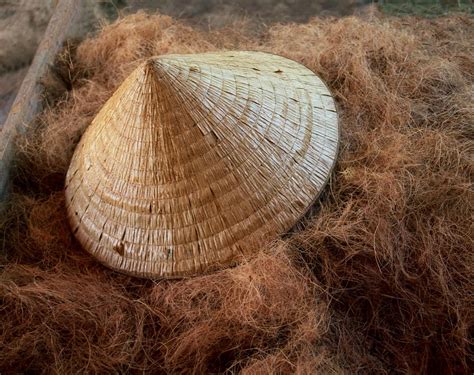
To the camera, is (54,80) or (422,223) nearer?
(422,223)

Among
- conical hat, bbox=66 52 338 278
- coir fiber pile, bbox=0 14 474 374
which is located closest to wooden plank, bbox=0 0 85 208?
coir fiber pile, bbox=0 14 474 374

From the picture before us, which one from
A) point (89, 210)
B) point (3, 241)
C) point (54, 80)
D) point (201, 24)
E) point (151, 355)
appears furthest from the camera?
point (201, 24)

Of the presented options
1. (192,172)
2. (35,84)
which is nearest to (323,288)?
(192,172)

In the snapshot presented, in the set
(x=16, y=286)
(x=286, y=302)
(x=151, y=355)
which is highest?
(x=16, y=286)

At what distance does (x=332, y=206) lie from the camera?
2328 mm

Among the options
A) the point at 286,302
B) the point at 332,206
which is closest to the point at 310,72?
the point at 332,206

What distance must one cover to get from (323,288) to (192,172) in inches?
29.4

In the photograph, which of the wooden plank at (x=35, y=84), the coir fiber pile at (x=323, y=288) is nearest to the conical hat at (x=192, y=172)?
the coir fiber pile at (x=323, y=288)

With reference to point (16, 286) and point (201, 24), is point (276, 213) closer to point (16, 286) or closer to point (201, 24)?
point (16, 286)

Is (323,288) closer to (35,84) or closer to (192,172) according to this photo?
(192,172)

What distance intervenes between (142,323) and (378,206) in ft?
3.77

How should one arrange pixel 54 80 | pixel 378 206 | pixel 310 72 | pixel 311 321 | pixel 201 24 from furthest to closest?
pixel 201 24
pixel 54 80
pixel 310 72
pixel 378 206
pixel 311 321

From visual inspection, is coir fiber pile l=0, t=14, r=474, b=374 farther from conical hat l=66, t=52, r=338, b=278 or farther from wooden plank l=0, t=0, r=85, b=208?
wooden plank l=0, t=0, r=85, b=208

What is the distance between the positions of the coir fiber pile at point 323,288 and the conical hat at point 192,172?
4.3 inches
